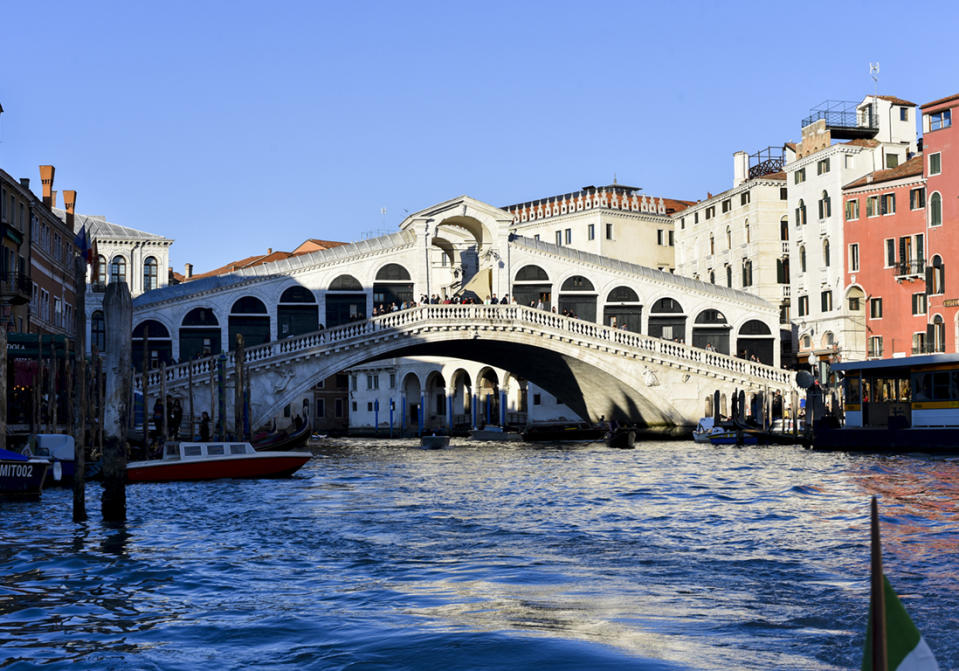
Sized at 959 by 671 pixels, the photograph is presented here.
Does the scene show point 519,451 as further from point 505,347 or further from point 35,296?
point 35,296

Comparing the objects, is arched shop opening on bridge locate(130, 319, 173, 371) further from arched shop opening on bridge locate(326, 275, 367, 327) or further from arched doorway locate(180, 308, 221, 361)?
arched shop opening on bridge locate(326, 275, 367, 327)

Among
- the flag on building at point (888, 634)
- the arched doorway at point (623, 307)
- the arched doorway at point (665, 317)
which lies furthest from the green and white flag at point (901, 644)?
the arched doorway at point (665, 317)

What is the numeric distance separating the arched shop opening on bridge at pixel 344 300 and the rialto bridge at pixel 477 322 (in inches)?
1.7

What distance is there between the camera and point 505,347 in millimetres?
36656

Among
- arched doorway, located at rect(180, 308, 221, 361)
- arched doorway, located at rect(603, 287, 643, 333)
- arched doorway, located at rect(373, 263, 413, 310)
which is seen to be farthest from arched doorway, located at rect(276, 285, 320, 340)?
arched doorway, located at rect(603, 287, 643, 333)

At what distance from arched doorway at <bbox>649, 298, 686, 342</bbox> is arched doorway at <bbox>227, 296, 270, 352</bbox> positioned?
13.2 m

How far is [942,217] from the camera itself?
34.1 meters

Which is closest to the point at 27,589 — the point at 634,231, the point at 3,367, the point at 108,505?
the point at 108,505

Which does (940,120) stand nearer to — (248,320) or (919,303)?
(919,303)

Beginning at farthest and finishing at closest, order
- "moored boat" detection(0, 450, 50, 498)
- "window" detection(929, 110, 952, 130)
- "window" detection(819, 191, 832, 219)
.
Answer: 1. "window" detection(819, 191, 832, 219)
2. "window" detection(929, 110, 952, 130)
3. "moored boat" detection(0, 450, 50, 498)

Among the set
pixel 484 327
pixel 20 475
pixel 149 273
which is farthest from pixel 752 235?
pixel 20 475

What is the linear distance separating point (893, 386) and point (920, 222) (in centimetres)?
1016

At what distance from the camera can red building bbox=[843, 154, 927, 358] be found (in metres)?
35.4

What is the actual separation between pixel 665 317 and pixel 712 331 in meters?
1.72
